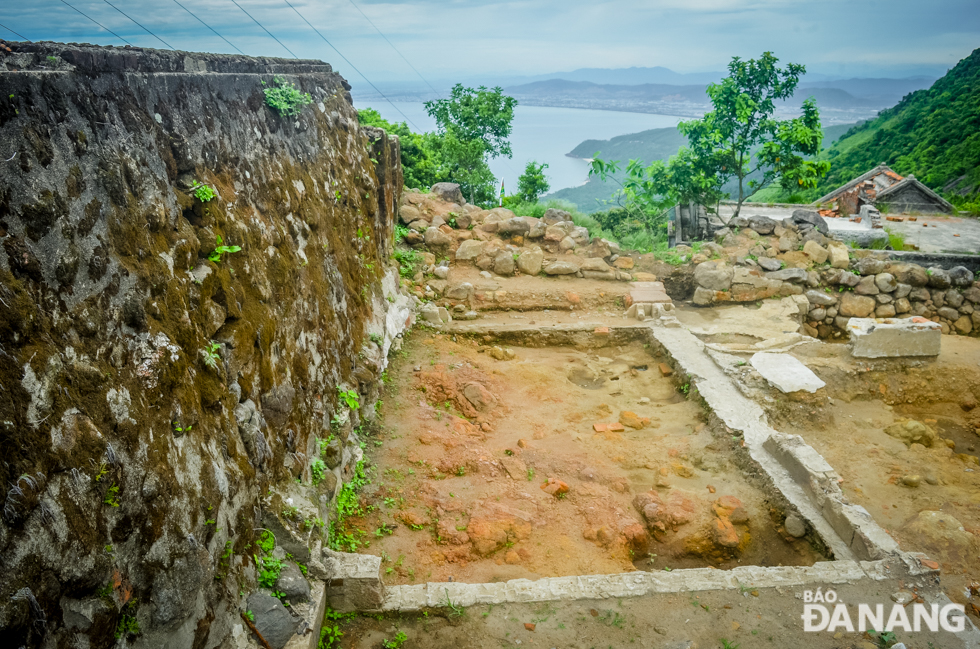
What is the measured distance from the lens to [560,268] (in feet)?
32.8

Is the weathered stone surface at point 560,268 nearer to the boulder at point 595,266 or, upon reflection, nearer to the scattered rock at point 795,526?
the boulder at point 595,266

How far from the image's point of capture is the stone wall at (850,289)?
9922 millimetres

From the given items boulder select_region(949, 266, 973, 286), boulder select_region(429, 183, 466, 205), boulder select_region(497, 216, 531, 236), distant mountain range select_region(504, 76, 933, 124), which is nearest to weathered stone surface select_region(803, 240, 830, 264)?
boulder select_region(949, 266, 973, 286)

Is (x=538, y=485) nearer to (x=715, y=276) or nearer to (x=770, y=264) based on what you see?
(x=715, y=276)

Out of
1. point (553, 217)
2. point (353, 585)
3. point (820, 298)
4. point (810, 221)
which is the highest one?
point (810, 221)

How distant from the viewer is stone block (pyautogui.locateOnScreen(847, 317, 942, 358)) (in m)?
7.72

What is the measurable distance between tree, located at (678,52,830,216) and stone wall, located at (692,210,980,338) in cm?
312

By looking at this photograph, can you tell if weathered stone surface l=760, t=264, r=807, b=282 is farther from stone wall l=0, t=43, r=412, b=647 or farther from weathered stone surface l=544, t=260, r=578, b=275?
stone wall l=0, t=43, r=412, b=647

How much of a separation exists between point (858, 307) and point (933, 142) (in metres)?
23.6

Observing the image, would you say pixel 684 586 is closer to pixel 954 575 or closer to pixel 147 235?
pixel 954 575

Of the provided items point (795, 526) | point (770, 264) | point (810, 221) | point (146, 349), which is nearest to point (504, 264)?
point (770, 264)

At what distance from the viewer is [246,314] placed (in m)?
3.45

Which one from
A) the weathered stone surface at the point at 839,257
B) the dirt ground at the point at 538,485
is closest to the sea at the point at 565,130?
the weathered stone surface at the point at 839,257

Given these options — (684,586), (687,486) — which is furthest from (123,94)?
(687,486)
